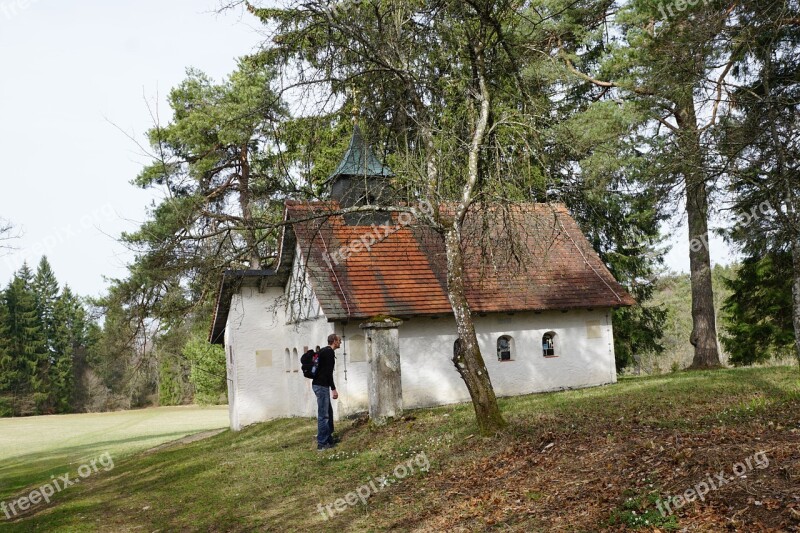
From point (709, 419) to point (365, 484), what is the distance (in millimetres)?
5062

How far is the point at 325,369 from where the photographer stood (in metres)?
13.3

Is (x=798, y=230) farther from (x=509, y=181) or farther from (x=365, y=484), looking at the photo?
(x=365, y=484)

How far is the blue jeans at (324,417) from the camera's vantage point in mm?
12883

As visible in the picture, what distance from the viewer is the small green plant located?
18.4 feet

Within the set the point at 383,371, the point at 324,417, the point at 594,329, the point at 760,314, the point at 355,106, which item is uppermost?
the point at 355,106

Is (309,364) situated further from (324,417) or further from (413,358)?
(413,358)

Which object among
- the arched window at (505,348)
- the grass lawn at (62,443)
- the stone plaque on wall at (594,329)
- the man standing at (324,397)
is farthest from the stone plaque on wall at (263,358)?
the stone plaque on wall at (594,329)

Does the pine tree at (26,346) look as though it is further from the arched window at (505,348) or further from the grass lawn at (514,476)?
the arched window at (505,348)

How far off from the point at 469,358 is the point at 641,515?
484cm

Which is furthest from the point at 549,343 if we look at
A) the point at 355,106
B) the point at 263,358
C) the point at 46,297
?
the point at 46,297

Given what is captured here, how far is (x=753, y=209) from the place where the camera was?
A: 13.6 metres

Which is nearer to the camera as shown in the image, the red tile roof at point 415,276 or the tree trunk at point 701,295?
the red tile roof at point 415,276

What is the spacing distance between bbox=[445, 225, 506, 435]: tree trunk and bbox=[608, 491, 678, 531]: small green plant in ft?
13.8

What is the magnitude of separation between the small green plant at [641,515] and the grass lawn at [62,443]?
1189 cm
